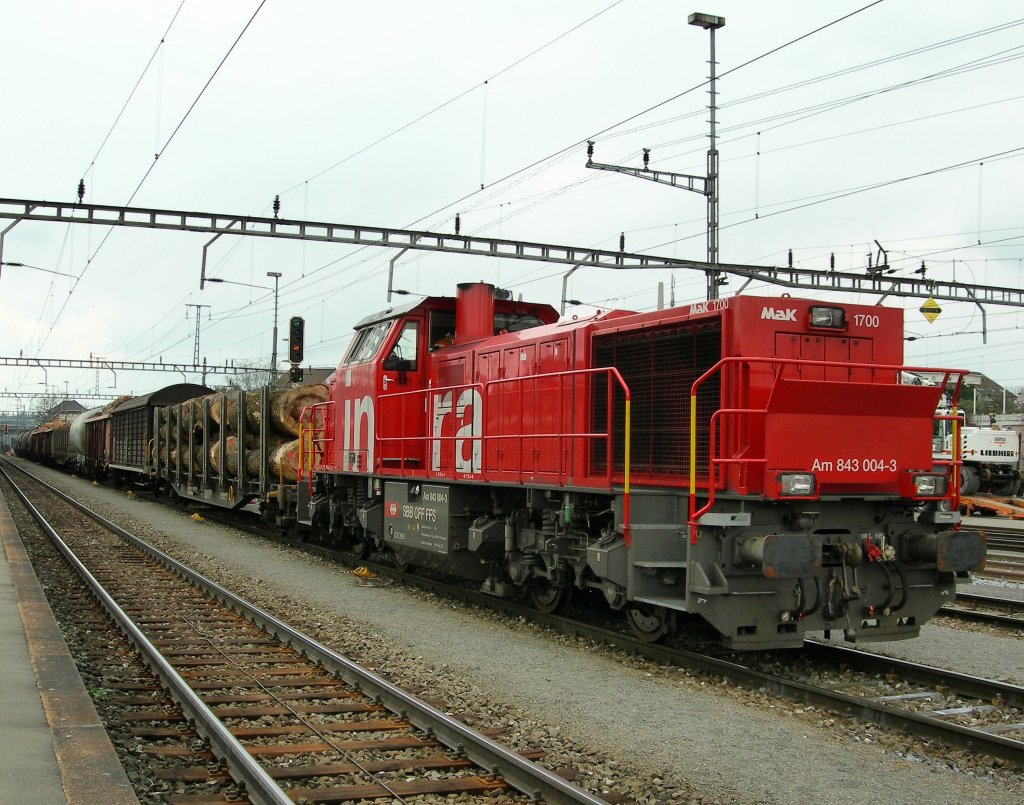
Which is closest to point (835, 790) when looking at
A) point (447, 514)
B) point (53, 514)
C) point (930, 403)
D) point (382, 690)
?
point (382, 690)

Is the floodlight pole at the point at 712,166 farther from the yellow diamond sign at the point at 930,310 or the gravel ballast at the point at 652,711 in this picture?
the gravel ballast at the point at 652,711

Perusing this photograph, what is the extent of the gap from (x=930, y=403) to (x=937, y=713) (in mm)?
2467

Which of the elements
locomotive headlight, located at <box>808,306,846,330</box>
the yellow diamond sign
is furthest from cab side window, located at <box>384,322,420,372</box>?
the yellow diamond sign

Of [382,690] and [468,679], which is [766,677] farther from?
[382,690]

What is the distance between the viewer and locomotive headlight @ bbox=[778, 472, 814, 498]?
22.4ft

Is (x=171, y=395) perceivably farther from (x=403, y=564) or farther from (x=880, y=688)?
(x=880, y=688)

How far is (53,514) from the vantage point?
2294 centimetres

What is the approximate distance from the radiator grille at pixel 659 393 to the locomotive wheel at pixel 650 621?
1.12 m

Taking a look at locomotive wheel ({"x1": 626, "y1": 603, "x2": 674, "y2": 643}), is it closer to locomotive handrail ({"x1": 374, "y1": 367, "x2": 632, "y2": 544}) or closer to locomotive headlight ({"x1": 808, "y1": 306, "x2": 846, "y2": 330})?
locomotive handrail ({"x1": 374, "y1": 367, "x2": 632, "y2": 544})

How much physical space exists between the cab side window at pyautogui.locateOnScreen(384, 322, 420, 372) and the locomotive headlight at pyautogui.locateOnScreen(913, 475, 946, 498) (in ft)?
21.2

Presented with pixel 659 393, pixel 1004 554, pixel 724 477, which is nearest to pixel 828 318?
pixel 659 393

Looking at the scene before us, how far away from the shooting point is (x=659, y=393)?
8.13 m

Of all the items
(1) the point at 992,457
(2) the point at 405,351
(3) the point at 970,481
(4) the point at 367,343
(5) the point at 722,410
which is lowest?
(3) the point at 970,481

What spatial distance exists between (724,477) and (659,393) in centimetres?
121
